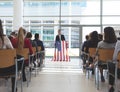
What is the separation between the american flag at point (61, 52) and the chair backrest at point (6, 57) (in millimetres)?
9778

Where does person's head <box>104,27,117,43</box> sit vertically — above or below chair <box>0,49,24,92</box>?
above

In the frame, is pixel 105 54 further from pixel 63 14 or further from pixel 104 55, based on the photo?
pixel 63 14

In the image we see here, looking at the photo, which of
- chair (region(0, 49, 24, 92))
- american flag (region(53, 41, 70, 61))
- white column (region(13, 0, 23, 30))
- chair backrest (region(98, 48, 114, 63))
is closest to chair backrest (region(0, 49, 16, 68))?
chair (region(0, 49, 24, 92))

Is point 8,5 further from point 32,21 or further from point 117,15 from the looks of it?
point 117,15

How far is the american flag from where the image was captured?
45.5 feet

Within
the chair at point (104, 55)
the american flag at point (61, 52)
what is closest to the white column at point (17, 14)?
the american flag at point (61, 52)

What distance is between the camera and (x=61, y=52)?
14.4 metres

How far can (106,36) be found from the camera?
16.8 ft

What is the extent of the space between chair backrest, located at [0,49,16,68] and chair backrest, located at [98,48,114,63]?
1.81m

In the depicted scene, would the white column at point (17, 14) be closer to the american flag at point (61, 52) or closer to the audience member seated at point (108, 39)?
the american flag at point (61, 52)

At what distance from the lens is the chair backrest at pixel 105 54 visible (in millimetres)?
4742

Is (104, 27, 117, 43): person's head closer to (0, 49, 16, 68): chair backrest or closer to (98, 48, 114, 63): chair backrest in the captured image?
(98, 48, 114, 63): chair backrest

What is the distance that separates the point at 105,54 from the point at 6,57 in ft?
6.45

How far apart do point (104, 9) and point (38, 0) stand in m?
4.08
